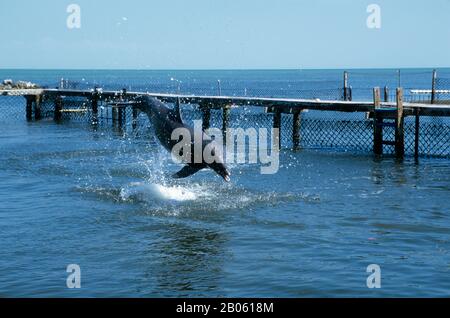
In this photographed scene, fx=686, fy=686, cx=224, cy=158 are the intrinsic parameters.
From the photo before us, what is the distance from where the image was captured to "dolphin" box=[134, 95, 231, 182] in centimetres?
1711

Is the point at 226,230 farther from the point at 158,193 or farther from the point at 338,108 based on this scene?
the point at 338,108

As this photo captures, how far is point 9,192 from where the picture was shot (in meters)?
22.6

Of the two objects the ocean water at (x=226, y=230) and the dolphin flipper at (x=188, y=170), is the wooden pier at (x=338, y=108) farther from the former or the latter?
the dolphin flipper at (x=188, y=170)

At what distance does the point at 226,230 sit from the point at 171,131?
308cm

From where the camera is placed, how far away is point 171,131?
17.9m

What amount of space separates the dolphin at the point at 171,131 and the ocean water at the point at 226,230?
4.49 feet

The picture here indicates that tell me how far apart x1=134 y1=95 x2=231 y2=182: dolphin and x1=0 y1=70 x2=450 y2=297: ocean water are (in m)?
1.37

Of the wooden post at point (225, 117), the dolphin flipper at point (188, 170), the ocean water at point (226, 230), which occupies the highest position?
the wooden post at point (225, 117)

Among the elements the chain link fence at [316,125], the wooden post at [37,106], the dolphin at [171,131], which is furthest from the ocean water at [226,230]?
the wooden post at [37,106]

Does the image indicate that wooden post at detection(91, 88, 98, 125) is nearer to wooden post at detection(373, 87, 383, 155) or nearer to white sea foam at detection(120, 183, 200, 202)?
wooden post at detection(373, 87, 383, 155)

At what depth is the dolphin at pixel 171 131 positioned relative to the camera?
56.1ft

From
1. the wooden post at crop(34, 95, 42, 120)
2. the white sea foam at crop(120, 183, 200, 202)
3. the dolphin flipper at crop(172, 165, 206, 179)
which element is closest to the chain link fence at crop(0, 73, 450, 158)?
the wooden post at crop(34, 95, 42, 120)

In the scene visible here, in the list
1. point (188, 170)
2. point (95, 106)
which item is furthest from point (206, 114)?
point (188, 170)
